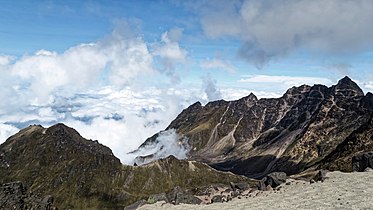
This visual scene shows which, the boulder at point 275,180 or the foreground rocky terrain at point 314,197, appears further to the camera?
the boulder at point 275,180

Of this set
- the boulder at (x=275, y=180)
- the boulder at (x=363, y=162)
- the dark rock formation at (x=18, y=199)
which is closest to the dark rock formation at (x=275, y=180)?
the boulder at (x=275, y=180)

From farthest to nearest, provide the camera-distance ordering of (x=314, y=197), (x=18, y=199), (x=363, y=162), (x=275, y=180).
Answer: (x=18, y=199) < (x=363, y=162) < (x=275, y=180) < (x=314, y=197)

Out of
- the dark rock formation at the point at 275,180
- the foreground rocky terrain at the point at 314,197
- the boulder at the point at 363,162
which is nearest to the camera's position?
the foreground rocky terrain at the point at 314,197

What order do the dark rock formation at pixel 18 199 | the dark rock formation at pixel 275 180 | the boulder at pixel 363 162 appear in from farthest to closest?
1. the dark rock formation at pixel 18 199
2. the boulder at pixel 363 162
3. the dark rock formation at pixel 275 180

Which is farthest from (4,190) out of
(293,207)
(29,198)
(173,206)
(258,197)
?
(293,207)

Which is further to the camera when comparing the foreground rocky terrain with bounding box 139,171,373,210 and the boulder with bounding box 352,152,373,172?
the boulder with bounding box 352,152,373,172

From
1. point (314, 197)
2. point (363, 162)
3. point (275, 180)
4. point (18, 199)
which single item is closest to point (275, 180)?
point (275, 180)

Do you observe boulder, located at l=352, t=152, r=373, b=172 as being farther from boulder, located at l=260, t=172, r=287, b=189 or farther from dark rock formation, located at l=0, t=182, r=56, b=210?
dark rock formation, located at l=0, t=182, r=56, b=210

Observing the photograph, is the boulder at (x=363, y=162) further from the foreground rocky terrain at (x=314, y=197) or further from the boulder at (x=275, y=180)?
the boulder at (x=275, y=180)

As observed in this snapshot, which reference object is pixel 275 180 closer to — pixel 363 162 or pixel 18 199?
pixel 363 162

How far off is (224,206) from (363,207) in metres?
19.6

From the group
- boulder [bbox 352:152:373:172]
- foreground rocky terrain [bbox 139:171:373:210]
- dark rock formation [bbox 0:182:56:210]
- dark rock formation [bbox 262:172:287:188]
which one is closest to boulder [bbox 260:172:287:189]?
dark rock formation [bbox 262:172:287:188]

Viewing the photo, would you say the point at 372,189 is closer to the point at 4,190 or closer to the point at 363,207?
the point at 363,207

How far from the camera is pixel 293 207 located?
41.6 metres
